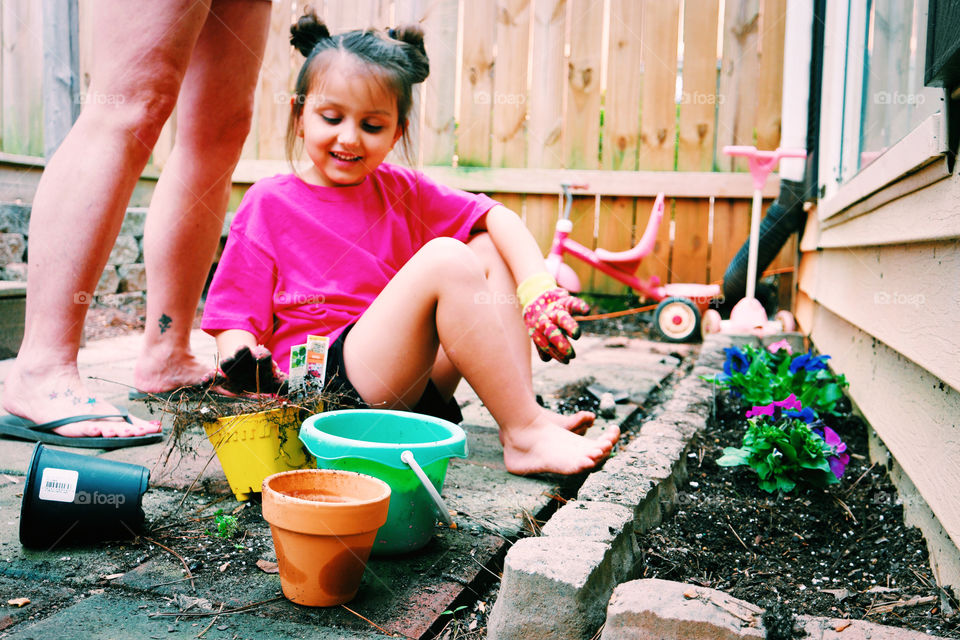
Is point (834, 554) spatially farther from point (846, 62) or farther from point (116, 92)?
point (846, 62)

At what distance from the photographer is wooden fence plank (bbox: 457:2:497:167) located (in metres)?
4.24

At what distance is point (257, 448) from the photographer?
132 cm

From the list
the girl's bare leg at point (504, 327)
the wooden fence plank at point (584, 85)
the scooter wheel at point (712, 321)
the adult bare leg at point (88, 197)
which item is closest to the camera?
the adult bare leg at point (88, 197)

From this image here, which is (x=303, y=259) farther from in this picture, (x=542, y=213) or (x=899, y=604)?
(x=542, y=213)

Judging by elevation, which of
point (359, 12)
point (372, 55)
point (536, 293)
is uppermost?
point (359, 12)

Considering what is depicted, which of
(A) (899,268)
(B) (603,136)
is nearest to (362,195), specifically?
(A) (899,268)

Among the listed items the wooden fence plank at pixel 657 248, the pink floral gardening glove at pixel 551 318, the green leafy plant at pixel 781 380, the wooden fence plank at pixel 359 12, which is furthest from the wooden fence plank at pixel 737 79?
the pink floral gardening glove at pixel 551 318

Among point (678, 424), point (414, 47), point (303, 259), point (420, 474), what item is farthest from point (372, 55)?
point (678, 424)

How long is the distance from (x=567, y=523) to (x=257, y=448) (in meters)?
0.58

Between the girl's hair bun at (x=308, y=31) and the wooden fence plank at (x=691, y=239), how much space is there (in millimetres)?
2704

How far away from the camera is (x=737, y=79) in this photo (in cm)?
394

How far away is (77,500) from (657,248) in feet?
11.2

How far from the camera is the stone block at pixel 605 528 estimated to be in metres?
1.04

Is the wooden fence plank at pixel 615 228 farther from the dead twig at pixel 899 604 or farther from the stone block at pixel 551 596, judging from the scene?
the stone block at pixel 551 596
